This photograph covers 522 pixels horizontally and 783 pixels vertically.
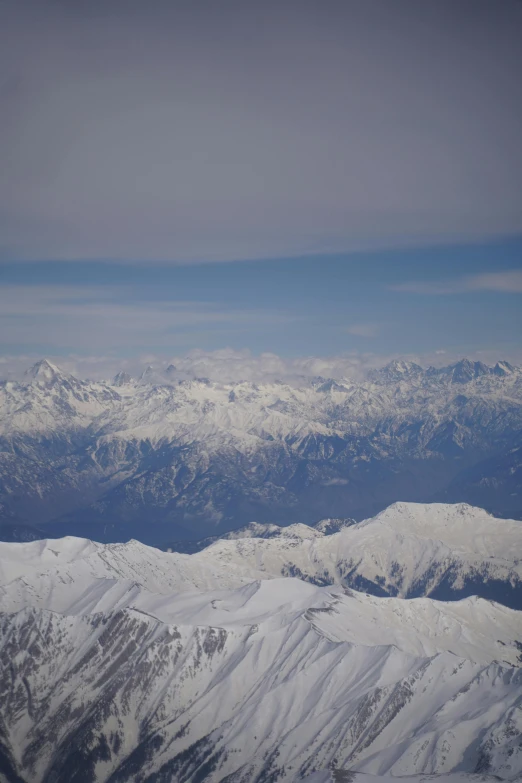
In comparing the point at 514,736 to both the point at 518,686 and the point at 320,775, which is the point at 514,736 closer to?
the point at 518,686

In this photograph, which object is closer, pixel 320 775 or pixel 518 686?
pixel 320 775

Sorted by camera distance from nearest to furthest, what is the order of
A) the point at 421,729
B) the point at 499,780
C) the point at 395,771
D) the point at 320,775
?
the point at 499,780 < the point at 320,775 < the point at 395,771 < the point at 421,729

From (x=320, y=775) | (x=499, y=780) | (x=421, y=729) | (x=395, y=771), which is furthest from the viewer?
(x=421, y=729)

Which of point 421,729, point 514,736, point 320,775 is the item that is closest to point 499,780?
point 514,736

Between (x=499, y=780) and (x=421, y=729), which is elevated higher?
(x=499, y=780)

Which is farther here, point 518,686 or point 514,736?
point 518,686

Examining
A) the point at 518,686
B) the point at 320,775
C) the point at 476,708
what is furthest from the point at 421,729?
the point at 320,775

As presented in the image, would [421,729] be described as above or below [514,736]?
below

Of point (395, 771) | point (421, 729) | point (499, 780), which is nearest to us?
point (499, 780)

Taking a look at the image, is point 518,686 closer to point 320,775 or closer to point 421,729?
point 421,729
